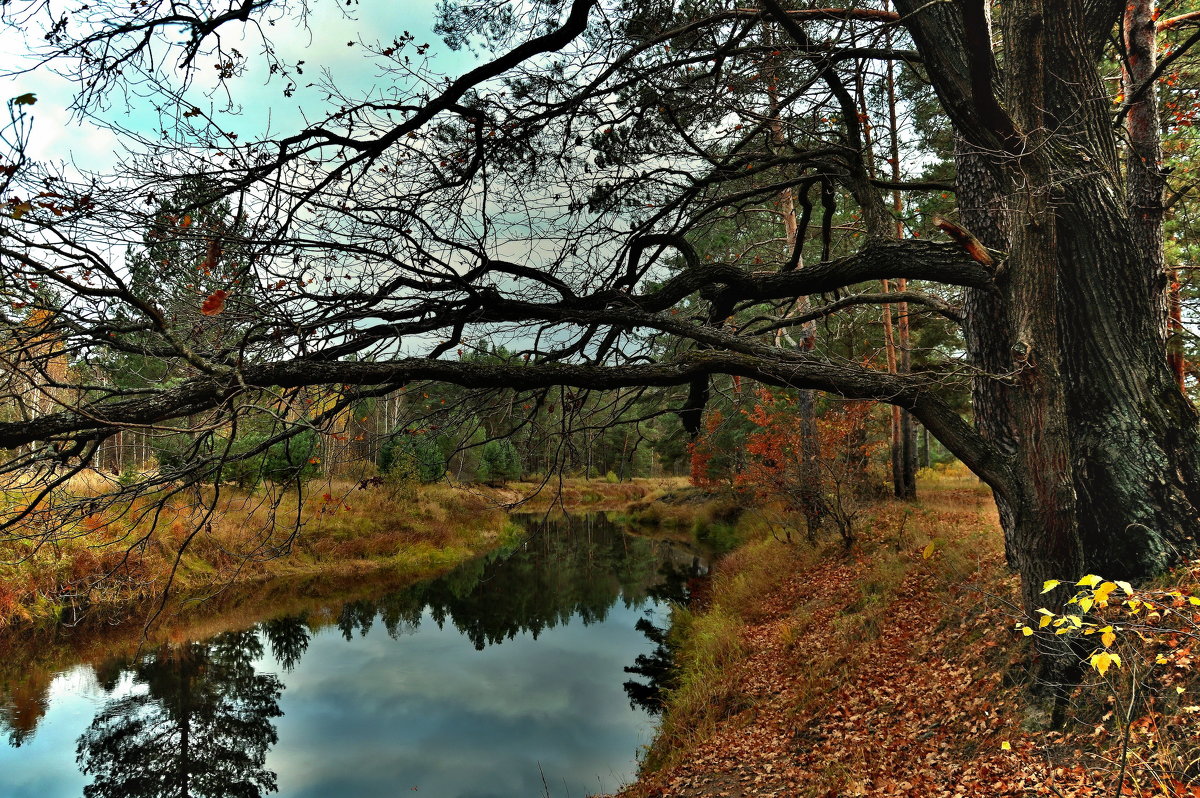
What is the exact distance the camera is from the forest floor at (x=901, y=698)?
12.8 feet

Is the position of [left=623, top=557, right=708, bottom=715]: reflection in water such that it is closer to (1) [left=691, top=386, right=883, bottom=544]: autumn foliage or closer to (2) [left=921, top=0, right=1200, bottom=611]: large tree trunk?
(1) [left=691, top=386, right=883, bottom=544]: autumn foliage

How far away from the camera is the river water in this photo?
28.4ft

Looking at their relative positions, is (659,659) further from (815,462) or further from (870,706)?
(870,706)

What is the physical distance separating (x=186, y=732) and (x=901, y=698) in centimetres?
1059

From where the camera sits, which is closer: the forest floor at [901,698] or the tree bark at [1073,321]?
the forest floor at [901,698]

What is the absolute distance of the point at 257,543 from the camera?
33.0 feet

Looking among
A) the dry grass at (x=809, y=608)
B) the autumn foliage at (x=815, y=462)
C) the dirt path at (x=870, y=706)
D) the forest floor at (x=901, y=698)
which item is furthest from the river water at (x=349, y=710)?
the autumn foliage at (x=815, y=462)

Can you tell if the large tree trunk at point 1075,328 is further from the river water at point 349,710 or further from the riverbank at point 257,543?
the riverbank at point 257,543

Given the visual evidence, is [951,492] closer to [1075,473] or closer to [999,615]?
[999,615]

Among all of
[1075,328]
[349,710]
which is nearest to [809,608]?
[1075,328]

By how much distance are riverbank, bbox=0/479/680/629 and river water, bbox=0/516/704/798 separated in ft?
4.55

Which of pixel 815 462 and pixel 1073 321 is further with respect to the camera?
pixel 815 462

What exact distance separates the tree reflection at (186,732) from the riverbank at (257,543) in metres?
1.71

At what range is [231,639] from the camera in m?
13.4
